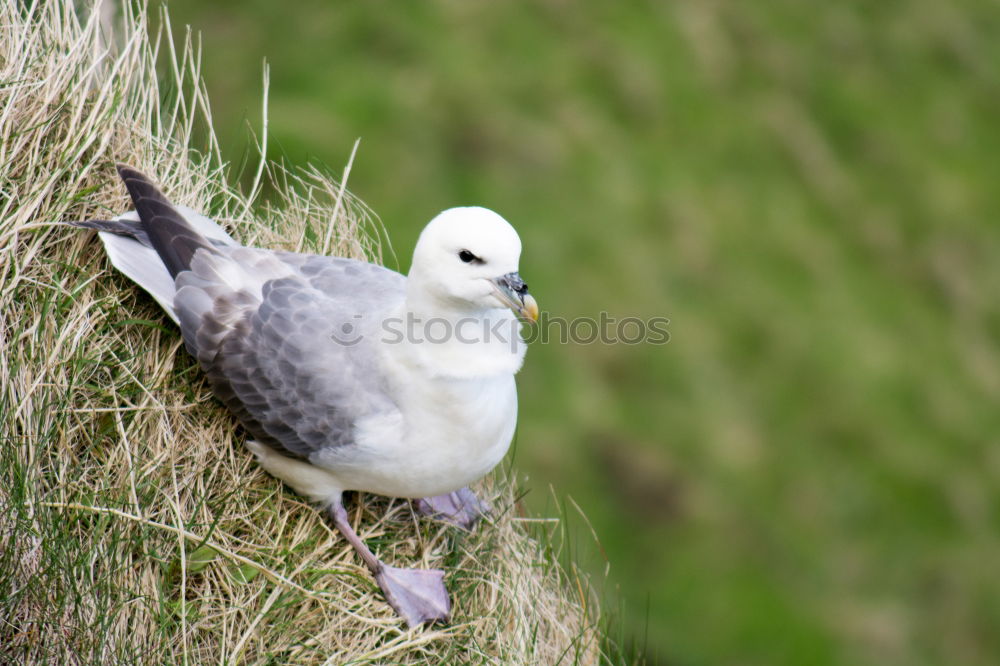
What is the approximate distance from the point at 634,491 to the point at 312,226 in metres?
3.86

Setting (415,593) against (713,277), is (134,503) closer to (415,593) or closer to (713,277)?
(415,593)

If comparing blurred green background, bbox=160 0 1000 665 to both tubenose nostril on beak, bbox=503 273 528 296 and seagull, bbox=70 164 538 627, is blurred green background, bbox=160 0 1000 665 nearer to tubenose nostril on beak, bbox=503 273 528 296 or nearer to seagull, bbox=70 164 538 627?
seagull, bbox=70 164 538 627

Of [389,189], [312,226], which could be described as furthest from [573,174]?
[312,226]

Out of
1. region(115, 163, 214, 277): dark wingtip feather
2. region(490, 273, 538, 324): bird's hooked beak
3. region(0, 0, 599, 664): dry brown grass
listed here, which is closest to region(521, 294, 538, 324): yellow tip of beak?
region(490, 273, 538, 324): bird's hooked beak

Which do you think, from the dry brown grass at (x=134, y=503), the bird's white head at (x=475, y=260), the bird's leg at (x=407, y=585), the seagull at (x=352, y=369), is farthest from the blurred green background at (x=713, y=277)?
the bird's white head at (x=475, y=260)

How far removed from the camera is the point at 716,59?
31.3 feet

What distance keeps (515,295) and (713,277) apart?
5.57m

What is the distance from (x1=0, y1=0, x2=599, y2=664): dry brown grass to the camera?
8.25 feet

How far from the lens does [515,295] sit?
9.27 feet

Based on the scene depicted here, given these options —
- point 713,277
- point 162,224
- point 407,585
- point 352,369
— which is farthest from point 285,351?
point 713,277

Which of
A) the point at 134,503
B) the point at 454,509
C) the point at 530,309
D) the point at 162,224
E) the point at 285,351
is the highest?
the point at 530,309

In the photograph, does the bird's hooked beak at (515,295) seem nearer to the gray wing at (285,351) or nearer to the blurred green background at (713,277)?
the gray wing at (285,351)

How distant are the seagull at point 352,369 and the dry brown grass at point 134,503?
0.10 metres

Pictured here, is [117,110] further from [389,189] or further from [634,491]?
[634,491]
